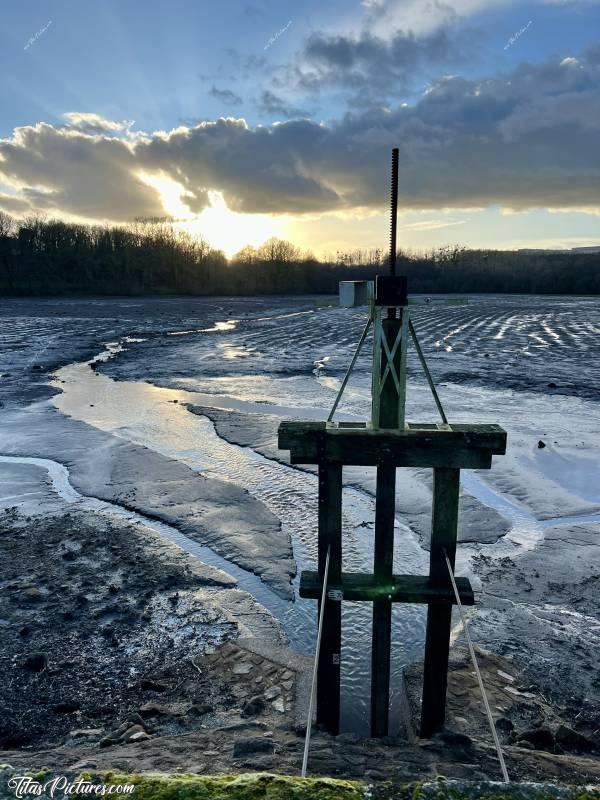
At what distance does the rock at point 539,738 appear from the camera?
4602mm

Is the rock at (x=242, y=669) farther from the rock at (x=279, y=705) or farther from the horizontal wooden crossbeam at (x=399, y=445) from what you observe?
the horizontal wooden crossbeam at (x=399, y=445)

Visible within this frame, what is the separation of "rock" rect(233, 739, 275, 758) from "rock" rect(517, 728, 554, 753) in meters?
2.17

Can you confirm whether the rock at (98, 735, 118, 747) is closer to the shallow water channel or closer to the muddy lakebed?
the muddy lakebed

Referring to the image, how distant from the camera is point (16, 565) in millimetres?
7605

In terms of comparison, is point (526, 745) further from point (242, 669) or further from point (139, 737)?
point (139, 737)

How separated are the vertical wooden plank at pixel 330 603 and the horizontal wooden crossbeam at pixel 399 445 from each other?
0.17 meters

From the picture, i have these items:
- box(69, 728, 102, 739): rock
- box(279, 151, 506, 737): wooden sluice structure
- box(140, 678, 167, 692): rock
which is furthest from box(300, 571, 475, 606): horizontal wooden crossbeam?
box(69, 728, 102, 739): rock

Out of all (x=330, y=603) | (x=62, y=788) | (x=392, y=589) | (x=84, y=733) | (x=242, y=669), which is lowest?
(x=242, y=669)

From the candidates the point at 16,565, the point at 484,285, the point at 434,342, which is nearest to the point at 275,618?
the point at 16,565

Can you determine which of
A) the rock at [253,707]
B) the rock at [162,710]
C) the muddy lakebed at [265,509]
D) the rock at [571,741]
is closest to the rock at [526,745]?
the rock at [571,741]

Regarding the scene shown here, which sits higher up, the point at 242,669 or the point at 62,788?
the point at 62,788

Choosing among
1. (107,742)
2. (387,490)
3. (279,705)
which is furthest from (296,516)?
(107,742)

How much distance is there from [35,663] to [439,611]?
4.12m

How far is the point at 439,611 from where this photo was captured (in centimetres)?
493
